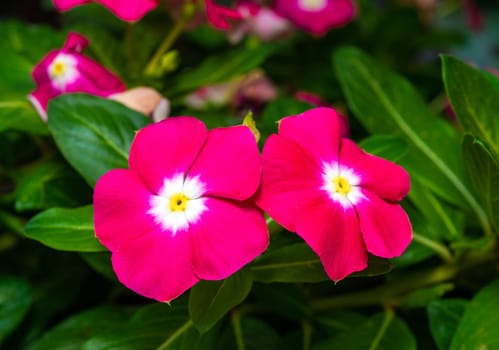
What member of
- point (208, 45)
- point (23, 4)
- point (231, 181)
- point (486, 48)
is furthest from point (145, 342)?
point (486, 48)

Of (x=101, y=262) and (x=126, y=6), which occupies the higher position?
(x=126, y=6)

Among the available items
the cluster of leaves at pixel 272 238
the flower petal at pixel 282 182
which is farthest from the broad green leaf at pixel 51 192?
the flower petal at pixel 282 182

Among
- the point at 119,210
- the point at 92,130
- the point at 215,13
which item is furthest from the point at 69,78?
the point at 119,210

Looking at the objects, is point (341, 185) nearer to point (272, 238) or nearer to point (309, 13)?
point (272, 238)

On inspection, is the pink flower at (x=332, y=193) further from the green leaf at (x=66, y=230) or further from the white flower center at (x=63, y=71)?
the white flower center at (x=63, y=71)

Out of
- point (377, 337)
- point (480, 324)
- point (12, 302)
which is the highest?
point (480, 324)

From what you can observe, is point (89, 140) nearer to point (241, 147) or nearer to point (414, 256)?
point (241, 147)
